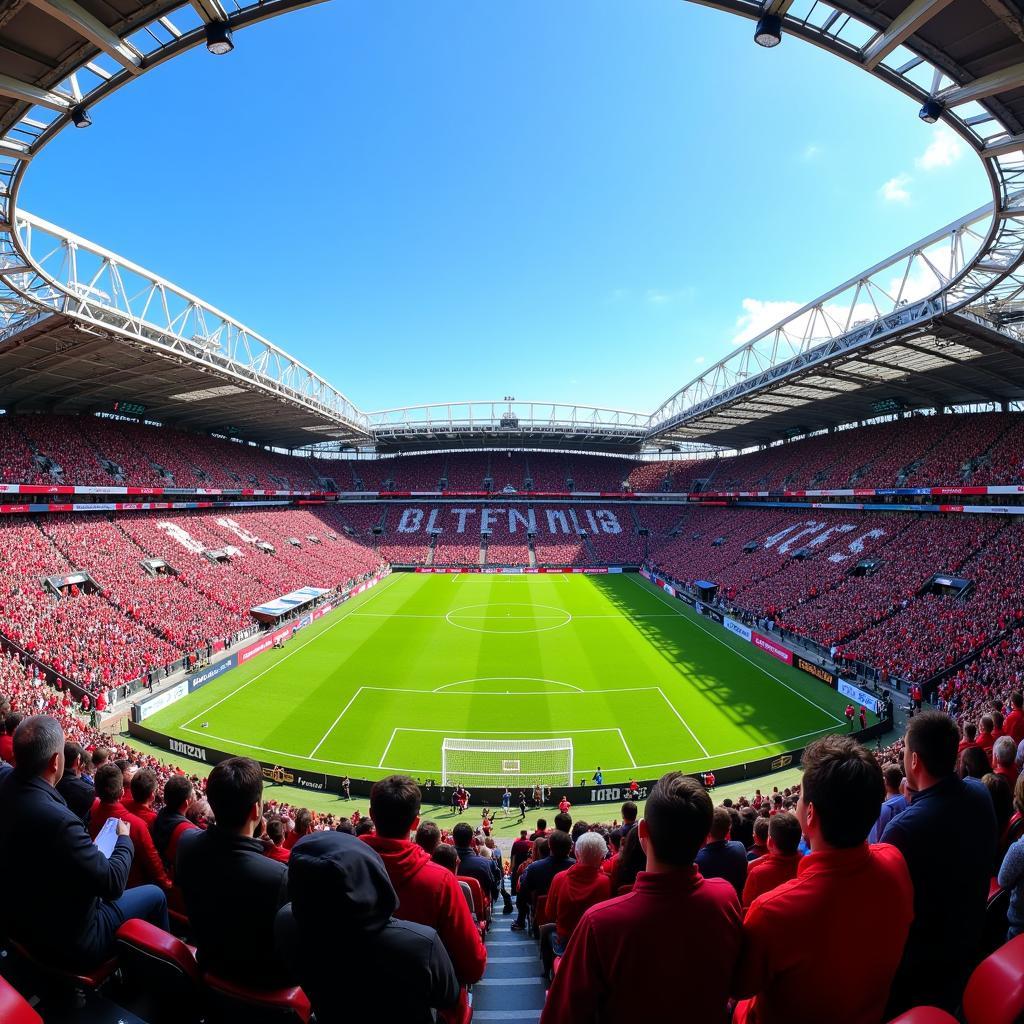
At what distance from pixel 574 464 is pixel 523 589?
32.5 m

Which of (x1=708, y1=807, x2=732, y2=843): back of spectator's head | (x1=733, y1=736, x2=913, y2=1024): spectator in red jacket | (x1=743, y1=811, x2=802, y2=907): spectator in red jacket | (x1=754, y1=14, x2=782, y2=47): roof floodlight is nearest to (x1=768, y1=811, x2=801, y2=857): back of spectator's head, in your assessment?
(x1=743, y1=811, x2=802, y2=907): spectator in red jacket

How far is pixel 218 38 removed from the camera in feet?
29.0

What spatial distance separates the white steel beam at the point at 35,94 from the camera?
10531mm

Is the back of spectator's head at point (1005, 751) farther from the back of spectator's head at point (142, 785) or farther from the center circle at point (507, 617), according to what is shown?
the center circle at point (507, 617)

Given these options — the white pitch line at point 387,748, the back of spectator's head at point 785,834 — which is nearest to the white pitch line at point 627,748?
the white pitch line at point 387,748

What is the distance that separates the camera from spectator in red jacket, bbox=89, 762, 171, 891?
4.38 metres

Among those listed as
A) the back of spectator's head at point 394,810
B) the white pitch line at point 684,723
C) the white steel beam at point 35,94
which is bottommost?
the white pitch line at point 684,723

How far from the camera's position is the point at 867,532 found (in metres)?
38.1

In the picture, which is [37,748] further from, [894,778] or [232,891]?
[894,778]

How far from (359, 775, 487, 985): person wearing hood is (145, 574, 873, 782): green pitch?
17.1m

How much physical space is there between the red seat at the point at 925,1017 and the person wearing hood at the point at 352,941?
178 cm

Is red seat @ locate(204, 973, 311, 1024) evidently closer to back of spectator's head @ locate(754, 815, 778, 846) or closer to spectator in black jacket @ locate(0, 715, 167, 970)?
spectator in black jacket @ locate(0, 715, 167, 970)

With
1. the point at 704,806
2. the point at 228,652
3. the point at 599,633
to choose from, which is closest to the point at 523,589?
the point at 599,633

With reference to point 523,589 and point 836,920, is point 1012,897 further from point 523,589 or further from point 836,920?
point 523,589
